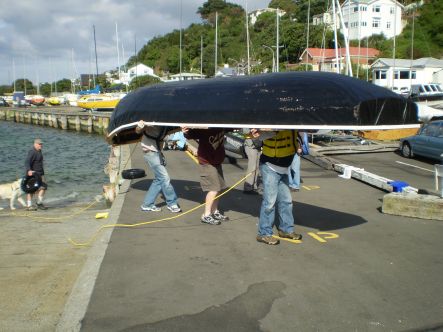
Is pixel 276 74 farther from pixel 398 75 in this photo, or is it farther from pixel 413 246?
pixel 398 75

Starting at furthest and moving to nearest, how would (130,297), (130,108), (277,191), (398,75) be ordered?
(398,75) < (130,108) < (277,191) < (130,297)

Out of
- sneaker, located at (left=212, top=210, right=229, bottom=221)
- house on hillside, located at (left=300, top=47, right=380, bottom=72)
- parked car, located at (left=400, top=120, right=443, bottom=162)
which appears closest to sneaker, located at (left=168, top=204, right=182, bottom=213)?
sneaker, located at (left=212, top=210, right=229, bottom=221)

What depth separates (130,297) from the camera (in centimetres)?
494

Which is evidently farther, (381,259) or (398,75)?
(398,75)

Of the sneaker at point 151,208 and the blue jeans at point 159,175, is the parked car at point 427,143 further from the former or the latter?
the sneaker at point 151,208

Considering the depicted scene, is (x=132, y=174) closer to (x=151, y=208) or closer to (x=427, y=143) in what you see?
(x=151, y=208)

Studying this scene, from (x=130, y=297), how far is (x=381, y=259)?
11.2ft

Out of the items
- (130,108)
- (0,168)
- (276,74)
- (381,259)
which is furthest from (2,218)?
(0,168)

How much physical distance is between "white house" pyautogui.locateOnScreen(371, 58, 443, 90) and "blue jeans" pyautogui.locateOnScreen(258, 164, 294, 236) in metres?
53.3

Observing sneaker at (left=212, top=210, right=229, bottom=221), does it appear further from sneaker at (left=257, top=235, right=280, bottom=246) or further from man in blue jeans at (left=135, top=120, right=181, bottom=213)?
sneaker at (left=257, top=235, right=280, bottom=246)

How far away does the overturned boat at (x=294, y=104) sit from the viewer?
227 inches

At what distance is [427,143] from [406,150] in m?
1.34

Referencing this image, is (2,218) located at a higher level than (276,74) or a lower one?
lower

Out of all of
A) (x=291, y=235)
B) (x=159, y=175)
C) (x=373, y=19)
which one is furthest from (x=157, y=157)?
(x=373, y=19)
